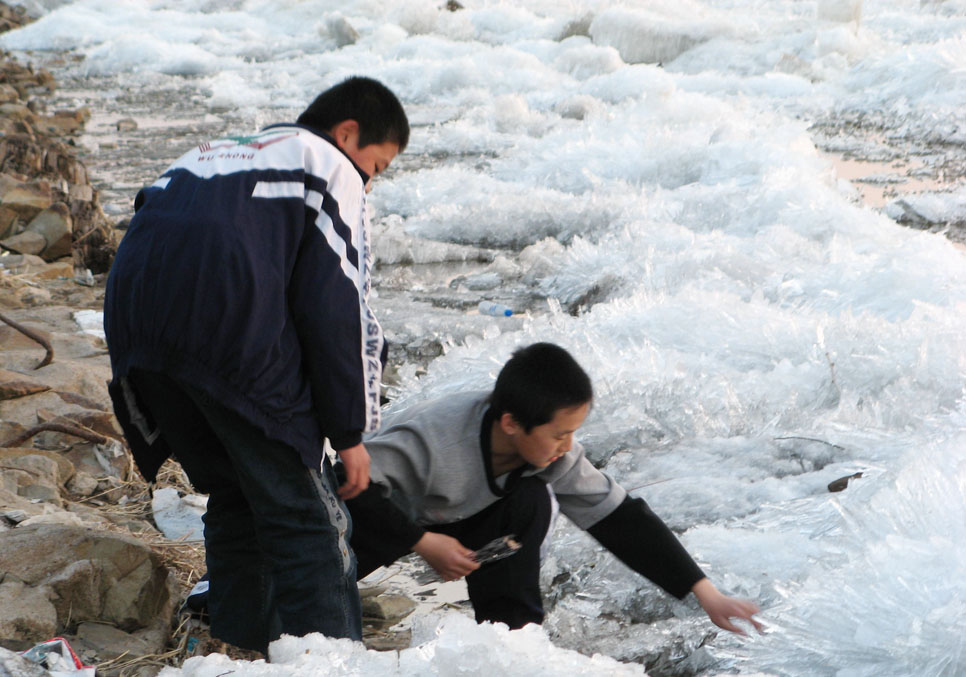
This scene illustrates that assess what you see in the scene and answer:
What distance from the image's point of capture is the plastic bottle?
4.84 metres

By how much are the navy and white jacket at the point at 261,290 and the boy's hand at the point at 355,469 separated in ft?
0.09

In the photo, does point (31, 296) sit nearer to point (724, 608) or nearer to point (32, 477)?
point (32, 477)

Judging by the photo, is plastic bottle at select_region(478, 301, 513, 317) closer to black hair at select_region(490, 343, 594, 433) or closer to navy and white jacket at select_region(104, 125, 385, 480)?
black hair at select_region(490, 343, 594, 433)

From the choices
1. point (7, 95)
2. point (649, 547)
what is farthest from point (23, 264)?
point (7, 95)

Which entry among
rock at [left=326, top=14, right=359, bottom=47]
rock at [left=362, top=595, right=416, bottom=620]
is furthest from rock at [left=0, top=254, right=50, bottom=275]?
rock at [left=326, top=14, right=359, bottom=47]

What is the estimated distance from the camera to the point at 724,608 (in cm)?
209

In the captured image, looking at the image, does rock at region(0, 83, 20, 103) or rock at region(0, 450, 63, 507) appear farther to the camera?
rock at region(0, 83, 20, 103)

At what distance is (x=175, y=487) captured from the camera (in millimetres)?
2971

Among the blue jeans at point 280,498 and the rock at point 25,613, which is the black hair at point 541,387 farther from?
the rock at point 25,613

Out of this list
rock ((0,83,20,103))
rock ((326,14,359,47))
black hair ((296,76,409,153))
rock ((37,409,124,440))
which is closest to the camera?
black hair ((296,76,409,153))

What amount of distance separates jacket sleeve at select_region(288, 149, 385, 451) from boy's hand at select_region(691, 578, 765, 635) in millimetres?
768

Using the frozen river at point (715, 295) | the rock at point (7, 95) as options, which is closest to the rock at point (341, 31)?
the frozen river at point (715, 295)

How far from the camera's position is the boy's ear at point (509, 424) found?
6.77 feet

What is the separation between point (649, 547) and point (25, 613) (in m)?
1.24
